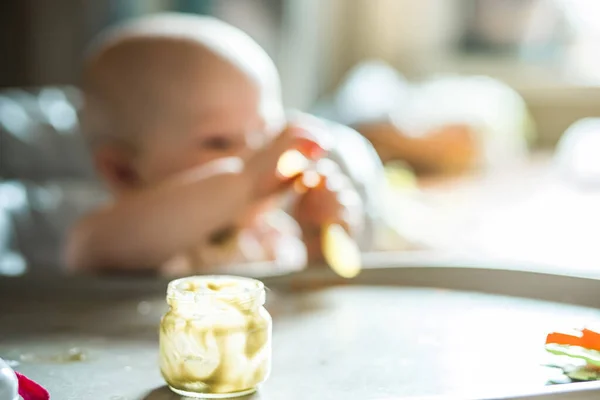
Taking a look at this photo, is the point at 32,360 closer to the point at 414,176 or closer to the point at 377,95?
the point at 414,176

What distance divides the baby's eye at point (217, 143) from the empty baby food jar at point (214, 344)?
19.8 inches

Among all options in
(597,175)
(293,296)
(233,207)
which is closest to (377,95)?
(597,175)

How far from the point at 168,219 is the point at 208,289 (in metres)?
0.40

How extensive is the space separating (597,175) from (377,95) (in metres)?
0.61

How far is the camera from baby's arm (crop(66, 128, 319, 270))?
880 millimetres

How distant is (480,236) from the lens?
4.36 ft

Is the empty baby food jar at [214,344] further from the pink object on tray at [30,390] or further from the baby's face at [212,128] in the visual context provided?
the baby's face at [212,128]

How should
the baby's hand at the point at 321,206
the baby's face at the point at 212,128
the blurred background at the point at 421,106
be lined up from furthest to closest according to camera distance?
the blurred background at the point at 421,106 < the baby's face at the point at 212,128 < the baby's hand at the point at 321,206

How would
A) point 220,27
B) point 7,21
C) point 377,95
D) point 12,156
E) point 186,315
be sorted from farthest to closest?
point 377,95 → point 7,21 → point 12,156 → point 220,27 → point 186,315

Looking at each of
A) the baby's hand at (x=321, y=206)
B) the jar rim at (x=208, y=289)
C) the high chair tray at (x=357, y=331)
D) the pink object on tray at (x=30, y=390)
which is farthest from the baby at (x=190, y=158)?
the pink object on tray at (x=30, y=390)

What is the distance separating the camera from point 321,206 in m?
0.82

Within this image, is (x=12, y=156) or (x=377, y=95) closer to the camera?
(x=12, y=156)

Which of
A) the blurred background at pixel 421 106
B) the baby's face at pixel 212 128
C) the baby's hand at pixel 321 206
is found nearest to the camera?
the baby's hand at pixel 321 206

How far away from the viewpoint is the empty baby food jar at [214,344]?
1.55ft
